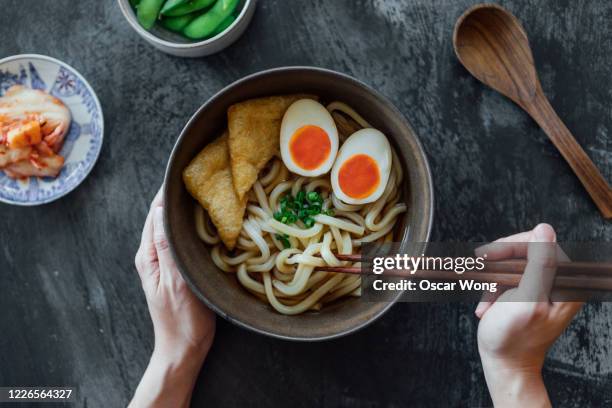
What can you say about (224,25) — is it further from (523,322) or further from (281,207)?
(523,322)

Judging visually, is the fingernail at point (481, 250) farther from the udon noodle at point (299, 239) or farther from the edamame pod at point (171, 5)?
the edamame pod at point (171, 5)

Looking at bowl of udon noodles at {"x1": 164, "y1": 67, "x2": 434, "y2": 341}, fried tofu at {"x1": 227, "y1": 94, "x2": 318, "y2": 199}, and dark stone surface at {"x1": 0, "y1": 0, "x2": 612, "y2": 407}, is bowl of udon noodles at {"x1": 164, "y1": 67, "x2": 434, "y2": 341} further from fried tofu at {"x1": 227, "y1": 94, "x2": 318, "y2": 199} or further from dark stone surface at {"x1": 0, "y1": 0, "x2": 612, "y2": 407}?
dark stone surface at {"x1": 0, "y1": 0, "x2": 612, "y2": 407}

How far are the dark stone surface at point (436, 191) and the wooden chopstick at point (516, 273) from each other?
25cm

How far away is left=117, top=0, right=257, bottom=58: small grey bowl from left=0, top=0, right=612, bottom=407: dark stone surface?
2.4 inches

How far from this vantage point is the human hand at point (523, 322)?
170cm

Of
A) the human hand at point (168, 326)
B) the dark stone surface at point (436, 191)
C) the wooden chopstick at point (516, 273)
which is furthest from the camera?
the dark stone surface at point (436, 191)

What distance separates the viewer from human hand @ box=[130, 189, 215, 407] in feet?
6.20

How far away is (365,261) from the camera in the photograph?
1828mm

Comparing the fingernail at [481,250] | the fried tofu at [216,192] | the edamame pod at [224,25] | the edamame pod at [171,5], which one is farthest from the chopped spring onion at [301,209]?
the edamame pod at [171,5]

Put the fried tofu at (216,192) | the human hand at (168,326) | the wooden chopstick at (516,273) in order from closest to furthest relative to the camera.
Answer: the wooden chopstick at (516,273)
the fried tofu at (216,192)
the human hand at (168,326)

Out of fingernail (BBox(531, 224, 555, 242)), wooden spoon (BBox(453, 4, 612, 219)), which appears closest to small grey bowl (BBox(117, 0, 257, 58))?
wooden spoon (BBox(453, 4, 612, 219))

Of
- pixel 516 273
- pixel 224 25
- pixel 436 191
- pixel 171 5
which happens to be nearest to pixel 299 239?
pixel 436 191

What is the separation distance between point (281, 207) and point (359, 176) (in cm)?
26

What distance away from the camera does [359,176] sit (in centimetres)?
184
